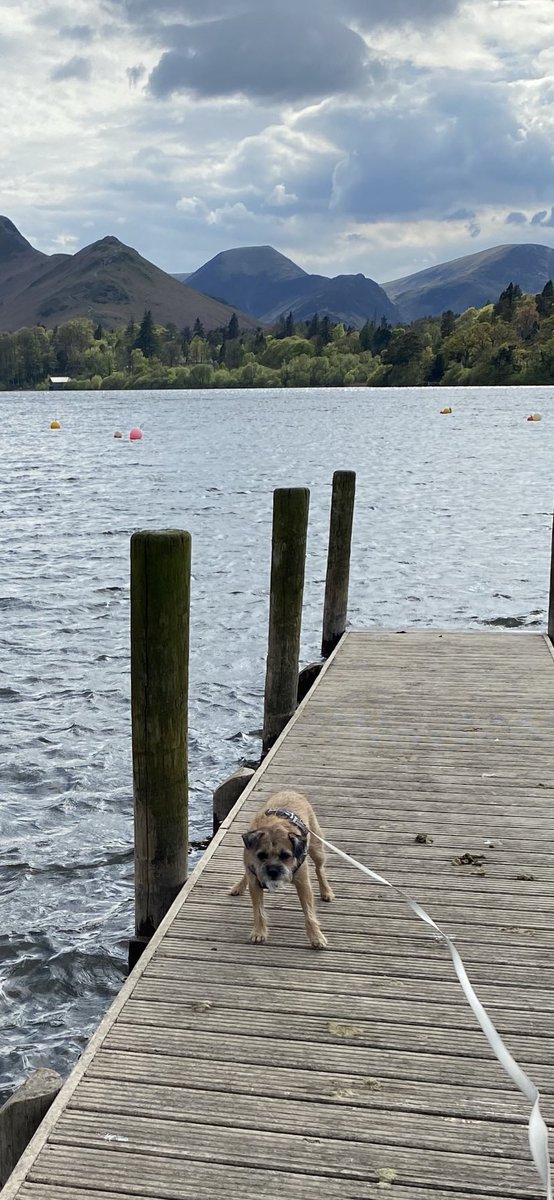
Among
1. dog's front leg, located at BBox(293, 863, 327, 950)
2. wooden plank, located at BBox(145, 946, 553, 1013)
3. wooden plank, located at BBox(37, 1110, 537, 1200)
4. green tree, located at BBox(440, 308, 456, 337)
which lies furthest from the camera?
green tree, located at BBox(440, 308, 456, 337)

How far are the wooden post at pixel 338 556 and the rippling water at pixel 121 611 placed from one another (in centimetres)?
135

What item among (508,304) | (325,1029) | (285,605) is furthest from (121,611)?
(508,304)

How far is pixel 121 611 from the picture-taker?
60.5 ft

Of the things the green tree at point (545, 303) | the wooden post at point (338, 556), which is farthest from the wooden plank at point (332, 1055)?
the green tree at point (545, 303)

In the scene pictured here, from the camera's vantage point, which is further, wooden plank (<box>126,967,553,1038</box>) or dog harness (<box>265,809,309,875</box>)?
dog harness (<box>265,809,309,875</box>)

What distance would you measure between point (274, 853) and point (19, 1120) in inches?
51.6

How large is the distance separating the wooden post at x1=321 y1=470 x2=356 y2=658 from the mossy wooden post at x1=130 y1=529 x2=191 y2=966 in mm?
6332

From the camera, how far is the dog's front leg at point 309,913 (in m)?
4.48

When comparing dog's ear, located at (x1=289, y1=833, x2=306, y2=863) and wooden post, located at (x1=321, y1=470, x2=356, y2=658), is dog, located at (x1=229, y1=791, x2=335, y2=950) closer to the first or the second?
dog's ear, located at (x1=289, y1=833, x2=306, y2=863)

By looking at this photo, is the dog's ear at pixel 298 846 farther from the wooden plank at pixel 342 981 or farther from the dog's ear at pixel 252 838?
the wooden plank at pixel 342 981

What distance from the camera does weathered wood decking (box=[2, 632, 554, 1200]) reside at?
3223mm

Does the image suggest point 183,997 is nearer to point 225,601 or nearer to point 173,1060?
point 173,1060

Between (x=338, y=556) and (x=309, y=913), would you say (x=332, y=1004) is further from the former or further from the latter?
(x=338, y=556)

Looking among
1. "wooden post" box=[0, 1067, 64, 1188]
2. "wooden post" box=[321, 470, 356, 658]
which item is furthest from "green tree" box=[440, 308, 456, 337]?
"wooden post" box=[0, 1067, 64, 1188]
